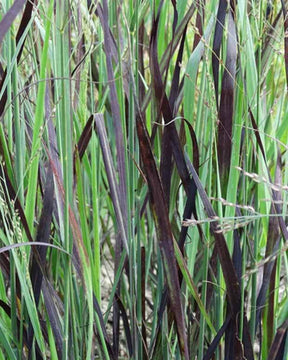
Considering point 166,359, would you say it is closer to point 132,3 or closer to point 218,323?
point 218,323

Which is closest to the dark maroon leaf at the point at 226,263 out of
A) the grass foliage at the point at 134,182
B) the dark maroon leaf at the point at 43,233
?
the grass foliage at the point at 134,182

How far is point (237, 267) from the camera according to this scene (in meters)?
0.80

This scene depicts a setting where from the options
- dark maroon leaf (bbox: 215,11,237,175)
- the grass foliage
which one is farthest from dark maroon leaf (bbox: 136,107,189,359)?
dark maroon leaf (bbox: 215,11,237,175)

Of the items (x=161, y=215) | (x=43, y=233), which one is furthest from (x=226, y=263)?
(x=43, y=233)

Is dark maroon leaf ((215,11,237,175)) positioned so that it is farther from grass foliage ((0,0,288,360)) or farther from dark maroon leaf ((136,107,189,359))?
dark maroon leaf ((136,107,189,359))

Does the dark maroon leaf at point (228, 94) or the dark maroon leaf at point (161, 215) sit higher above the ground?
the dark maroon leaf at point (228, 94)

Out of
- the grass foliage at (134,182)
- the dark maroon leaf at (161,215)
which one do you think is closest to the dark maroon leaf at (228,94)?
the grass foliage at (134,182)

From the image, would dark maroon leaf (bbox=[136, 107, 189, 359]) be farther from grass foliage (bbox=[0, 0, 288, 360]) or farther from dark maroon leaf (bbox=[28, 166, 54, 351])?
dark maroon leaf (bbox=[28, 166, 54, 351])

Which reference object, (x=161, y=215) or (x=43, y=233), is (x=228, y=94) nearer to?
(x=161, y=215)

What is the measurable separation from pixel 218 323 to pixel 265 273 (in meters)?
0.09

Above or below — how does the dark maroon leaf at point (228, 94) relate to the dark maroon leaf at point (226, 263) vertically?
above

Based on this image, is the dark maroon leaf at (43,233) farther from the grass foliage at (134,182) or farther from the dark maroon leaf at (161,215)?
the dark maroon leaf at (161,215)

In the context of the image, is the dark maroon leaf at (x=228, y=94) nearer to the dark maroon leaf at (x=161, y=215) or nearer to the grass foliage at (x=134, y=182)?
the grass foliage at (x=134, y=182)

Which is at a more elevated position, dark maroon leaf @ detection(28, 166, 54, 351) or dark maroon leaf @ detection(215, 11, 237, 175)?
dark maroon leaf @ detection(215, 11, 237, 175)
